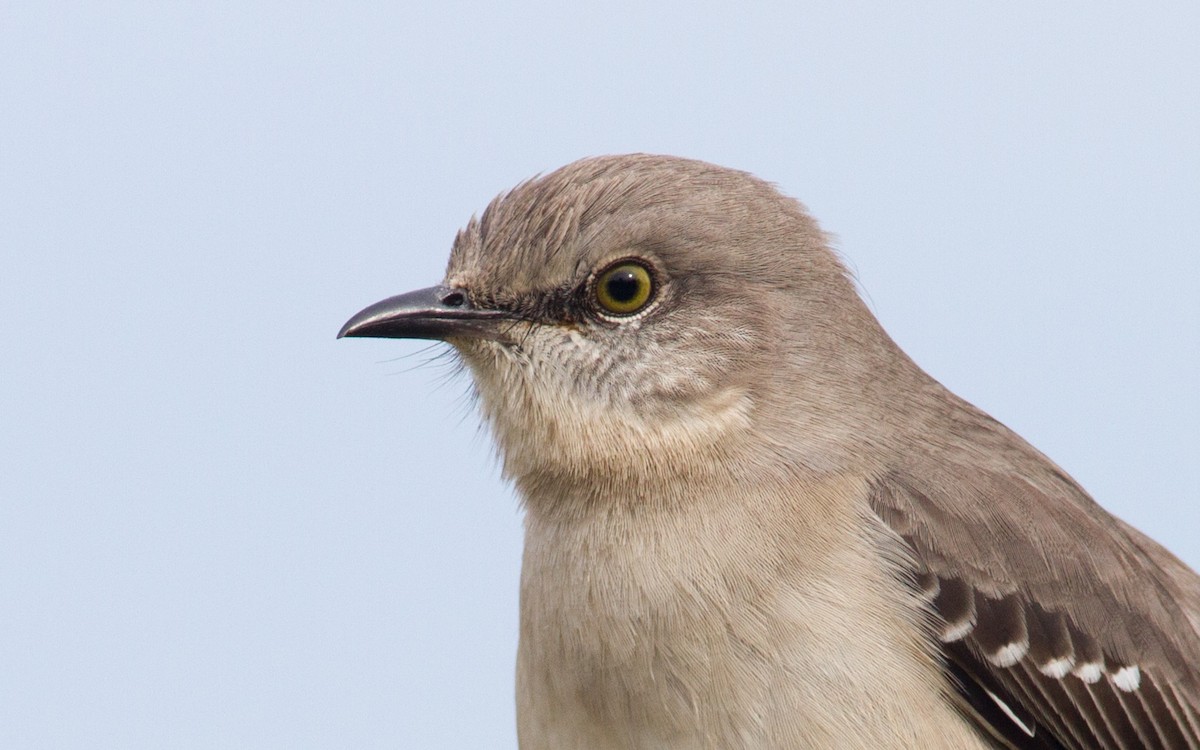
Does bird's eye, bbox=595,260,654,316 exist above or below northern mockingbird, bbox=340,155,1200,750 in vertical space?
above

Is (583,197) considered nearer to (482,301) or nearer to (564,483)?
(482,301)

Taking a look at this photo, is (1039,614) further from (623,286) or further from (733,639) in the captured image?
(623,286)

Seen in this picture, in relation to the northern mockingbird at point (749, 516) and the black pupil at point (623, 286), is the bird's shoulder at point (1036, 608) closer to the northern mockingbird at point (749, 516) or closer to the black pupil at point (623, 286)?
the northern mockingbird at point (749, 516)

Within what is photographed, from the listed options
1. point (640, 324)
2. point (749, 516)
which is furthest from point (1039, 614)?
point (640, 324)

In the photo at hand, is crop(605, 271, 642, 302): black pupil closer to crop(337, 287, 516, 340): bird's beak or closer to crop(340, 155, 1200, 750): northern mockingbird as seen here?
crop(340, 155, 1200, 750): northern mockingbird

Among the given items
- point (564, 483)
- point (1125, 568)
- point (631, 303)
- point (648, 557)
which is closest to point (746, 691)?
point (648, 557)

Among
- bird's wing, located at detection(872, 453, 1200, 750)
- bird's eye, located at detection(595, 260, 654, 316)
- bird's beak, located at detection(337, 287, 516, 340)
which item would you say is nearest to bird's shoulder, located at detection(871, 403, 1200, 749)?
bird's wing, located at detection(872, 453, 1200, 750)

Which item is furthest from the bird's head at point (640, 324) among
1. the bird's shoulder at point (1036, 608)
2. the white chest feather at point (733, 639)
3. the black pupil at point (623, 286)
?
the bird's shoulder at point (1036, 608)
